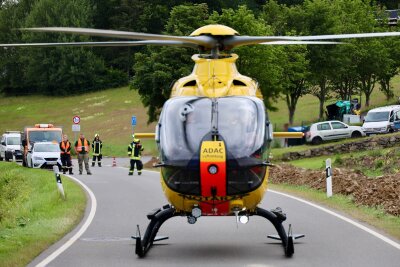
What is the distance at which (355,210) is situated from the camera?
832 inches

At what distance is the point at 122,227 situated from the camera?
61.7 feet

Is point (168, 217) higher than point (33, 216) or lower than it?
higher

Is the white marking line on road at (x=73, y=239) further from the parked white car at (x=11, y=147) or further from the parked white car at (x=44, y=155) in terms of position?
the parked white car at (x=11, y=147)

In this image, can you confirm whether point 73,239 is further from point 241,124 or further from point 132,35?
point 132,35

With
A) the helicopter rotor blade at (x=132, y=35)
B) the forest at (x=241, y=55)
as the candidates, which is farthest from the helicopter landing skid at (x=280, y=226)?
the forest at (x=241, y=55)

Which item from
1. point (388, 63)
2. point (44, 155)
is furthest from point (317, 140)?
point (388, 63)

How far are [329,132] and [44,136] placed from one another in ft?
55.1

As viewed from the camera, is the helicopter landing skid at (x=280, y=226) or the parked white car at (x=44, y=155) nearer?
the helicopter landing skid at (x=280, y=226)

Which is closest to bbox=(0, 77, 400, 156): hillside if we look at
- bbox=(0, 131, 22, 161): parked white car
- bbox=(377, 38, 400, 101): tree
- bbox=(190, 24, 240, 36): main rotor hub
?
bbox=(377, 38, 400, 101): tree

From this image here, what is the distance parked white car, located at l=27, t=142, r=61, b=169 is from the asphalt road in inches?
934

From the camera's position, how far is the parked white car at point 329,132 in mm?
55188

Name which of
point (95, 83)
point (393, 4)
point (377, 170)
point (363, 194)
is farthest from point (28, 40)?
point (363, 194)

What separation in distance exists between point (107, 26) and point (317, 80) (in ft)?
211

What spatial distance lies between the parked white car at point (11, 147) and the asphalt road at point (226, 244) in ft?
131
